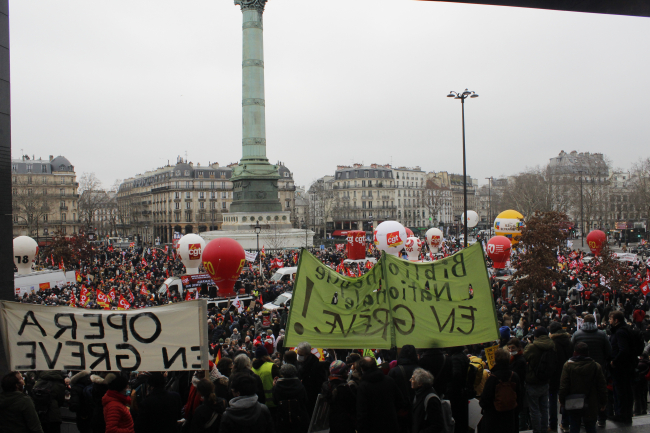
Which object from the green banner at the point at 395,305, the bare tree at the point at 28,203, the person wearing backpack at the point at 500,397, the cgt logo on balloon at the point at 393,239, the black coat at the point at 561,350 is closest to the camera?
the person wearing backpack at the point at 500,397

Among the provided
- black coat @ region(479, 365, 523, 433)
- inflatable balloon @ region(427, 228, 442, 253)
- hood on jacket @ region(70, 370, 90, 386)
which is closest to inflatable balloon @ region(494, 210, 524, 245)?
inflatable balloon @ region(427, 228, 442, 253)

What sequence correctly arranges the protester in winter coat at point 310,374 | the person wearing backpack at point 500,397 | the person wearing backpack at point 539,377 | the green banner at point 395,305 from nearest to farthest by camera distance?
the person wearing backpack at point 500,397 < the protester in winter coat at point 310,374 < the person wearing backpack at point 539,377 < the green banner at point 395,305

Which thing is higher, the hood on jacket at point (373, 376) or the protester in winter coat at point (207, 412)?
the hood on jacket at point (373, 376)

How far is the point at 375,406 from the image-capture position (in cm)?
482

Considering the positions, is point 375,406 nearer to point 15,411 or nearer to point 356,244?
point 15,411

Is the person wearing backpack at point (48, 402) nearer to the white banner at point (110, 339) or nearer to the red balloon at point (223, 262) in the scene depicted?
the white banner at point (110, 339)

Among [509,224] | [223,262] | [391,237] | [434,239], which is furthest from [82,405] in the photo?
[434,239]

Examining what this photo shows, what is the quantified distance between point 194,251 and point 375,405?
1995cm

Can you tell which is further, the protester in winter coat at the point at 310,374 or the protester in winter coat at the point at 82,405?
the protester in winter coat at the point at 310,374

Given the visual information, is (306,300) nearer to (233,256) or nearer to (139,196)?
(233,256)

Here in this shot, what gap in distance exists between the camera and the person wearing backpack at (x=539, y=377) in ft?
19.4

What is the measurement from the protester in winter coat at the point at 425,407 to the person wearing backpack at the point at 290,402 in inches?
41.2

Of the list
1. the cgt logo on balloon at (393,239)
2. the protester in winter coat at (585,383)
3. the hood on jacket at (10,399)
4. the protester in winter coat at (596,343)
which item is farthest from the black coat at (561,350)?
the cgt logo on balloon at (393,239)

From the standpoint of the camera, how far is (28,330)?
561 centimetres
